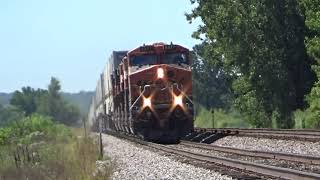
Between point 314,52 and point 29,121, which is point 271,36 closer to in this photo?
point 314,52

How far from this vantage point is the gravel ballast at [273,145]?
17.2 m

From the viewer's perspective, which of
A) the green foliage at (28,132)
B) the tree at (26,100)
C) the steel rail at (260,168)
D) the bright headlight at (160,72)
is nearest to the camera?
the steel rail at (260,168)

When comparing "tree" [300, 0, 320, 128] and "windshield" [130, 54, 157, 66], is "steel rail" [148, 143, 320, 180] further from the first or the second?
"tree" [300, 0, 320, 128]

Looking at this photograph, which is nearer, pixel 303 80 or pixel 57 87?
pixel 303 80

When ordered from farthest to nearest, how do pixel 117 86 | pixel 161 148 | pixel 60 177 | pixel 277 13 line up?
pixel 277 13 → pixel 117 86 → pixel 161 148 → pixel 60 177

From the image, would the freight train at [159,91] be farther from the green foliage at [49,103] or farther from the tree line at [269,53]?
the green foliage at [49,103]

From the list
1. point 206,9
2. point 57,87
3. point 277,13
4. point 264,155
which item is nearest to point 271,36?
point 277,13

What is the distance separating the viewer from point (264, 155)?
51.0 ft

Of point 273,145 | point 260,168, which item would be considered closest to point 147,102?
point 273,145

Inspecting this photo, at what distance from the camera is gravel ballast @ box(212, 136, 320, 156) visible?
1725 centimetres

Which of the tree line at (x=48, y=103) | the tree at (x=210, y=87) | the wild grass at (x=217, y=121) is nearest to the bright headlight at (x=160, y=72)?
the wild grass at (x=217, y=121)

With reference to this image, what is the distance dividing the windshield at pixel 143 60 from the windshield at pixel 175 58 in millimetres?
453

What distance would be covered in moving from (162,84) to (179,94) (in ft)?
2.57

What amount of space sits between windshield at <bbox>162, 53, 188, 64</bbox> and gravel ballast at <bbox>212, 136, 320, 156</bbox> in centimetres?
365
